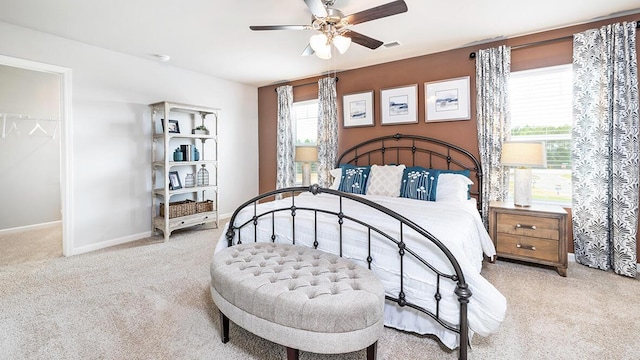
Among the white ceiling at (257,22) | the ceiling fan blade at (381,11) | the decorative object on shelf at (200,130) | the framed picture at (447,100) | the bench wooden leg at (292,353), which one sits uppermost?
the white ceiling at (257,22)

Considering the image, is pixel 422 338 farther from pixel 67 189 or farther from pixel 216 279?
pixel 67 189

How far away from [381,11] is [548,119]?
2596mm

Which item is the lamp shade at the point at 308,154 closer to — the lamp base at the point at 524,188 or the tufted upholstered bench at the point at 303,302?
the lamp base at the point at 524,188

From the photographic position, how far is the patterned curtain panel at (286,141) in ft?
18.0

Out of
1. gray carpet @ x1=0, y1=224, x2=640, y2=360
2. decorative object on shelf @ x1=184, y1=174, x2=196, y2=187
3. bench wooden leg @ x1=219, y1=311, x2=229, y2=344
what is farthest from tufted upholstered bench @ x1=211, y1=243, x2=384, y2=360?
decorative object on shelf @ x1=184, y1=174, x2=196, y2=187

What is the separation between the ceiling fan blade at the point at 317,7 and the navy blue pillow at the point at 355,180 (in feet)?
7.13

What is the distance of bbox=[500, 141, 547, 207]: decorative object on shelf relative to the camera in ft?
10.2

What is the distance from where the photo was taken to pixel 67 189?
3.65m

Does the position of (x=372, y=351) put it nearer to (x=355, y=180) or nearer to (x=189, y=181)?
(x=355, y=180)

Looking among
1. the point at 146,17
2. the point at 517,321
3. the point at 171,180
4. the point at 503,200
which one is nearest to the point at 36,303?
the point at 171,180

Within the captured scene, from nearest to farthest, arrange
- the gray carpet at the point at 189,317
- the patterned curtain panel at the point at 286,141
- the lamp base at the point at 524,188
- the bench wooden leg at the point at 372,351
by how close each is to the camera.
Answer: the bench wooden leg at the point at 372,351
the gray carpet at the point at 189,317
the lamp base at the point at 524,188
the patterned curtain panel at the point at 286,141

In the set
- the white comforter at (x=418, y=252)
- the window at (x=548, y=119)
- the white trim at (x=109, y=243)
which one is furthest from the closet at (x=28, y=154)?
the window at (x=548, y=119)

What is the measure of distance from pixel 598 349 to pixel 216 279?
239 centimetres

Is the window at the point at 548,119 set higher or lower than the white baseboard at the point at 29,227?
higher
